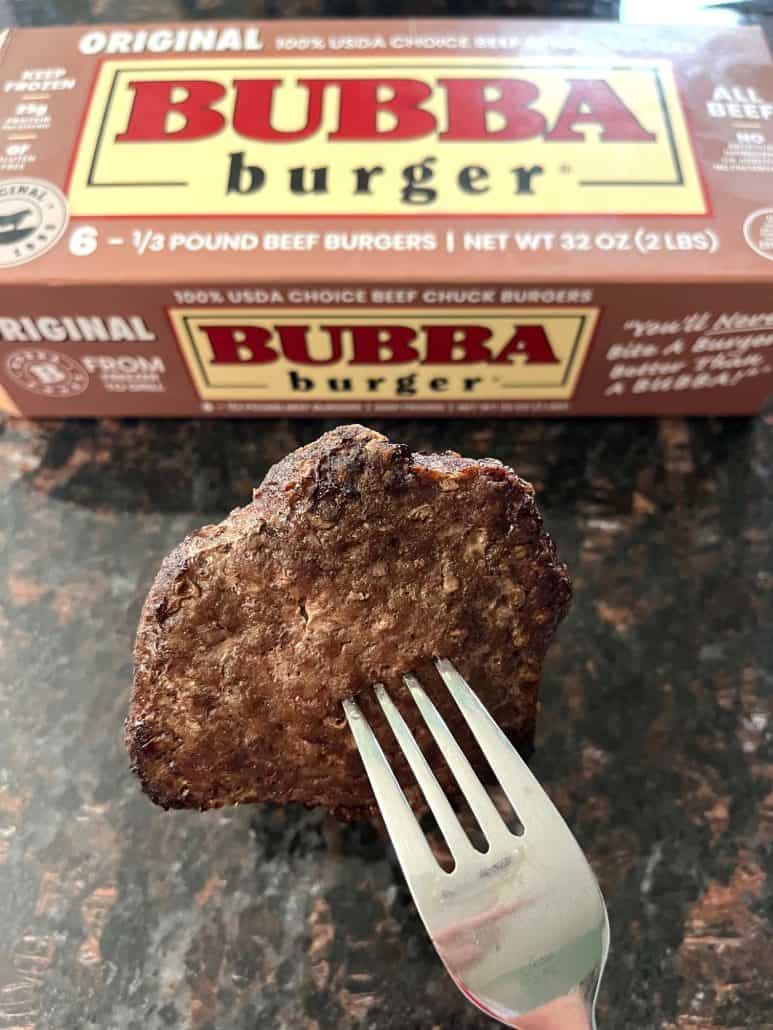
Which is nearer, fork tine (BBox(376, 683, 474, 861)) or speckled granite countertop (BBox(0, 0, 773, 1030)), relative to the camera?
fork tine (BBox(376, 683, 474, 861))

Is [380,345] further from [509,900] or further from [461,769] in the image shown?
[509,900]

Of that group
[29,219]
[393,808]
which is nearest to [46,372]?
[29,219]

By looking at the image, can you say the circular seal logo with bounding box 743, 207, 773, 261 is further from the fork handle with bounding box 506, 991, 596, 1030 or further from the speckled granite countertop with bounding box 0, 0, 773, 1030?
the fork handle with bounding box 506, 991, 596, 1030

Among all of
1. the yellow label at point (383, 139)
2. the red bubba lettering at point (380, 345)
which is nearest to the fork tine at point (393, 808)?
the red bubba lettering at point (380, 345)

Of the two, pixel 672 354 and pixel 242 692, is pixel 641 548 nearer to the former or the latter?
pixel 672 354

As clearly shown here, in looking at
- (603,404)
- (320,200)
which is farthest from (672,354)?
(320,200)

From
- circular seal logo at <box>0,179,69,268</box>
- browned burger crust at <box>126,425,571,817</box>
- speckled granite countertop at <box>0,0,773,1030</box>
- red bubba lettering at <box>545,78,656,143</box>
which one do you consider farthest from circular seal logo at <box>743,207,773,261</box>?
circular seal logo at <box>0,179,69,268</box>
